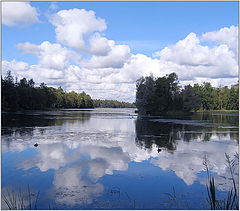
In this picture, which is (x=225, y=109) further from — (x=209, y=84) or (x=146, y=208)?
(x=146, y=208)

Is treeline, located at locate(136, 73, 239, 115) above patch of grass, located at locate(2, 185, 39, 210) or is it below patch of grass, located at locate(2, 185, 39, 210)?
above

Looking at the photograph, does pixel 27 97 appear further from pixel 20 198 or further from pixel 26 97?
pixel 20 198

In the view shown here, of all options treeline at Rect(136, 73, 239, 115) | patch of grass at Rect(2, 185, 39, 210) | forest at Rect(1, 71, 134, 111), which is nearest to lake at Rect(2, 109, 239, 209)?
patch of grass at Rect(2, 185, 39, 210)

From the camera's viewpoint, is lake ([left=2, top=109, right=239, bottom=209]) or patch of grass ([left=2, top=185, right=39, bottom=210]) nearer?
patch of grass ([left=2, top=185, right=39, bottom=210])

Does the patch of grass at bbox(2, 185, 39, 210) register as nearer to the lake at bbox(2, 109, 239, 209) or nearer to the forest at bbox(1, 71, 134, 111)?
the lake at bbox(2, 109, 239, 209)

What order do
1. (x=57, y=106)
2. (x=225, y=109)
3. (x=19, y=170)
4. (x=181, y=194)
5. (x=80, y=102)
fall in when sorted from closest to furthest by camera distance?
(x=181, y=194) → (x=19, y=170) → (x=225, y=109) → (x=57, y=106) → (x=80, y=102)

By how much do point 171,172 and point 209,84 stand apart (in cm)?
13278

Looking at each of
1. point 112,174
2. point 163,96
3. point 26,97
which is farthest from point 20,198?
point 26,97

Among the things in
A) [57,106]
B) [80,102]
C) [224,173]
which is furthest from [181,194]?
[80,102]

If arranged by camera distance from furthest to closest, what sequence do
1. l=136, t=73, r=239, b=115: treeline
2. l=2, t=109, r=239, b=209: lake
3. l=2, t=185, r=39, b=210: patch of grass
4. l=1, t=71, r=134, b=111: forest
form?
1. l=1, t=71, r=134, b=111: forest
2. l=136, t=73, r=239, b=115: treeline
3. l=2, t=109, r=239, b=209: lake
4. l=2, t=185, r=39, b=210: patch of grass

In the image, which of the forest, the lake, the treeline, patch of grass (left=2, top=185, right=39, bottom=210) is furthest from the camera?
the forest

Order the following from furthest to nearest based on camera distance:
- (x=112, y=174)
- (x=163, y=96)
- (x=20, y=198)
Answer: (x=163, y=96) < (x=112, y=174) < (x=20, y=198)

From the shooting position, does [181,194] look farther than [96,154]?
No

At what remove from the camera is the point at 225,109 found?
132375 millimetres
